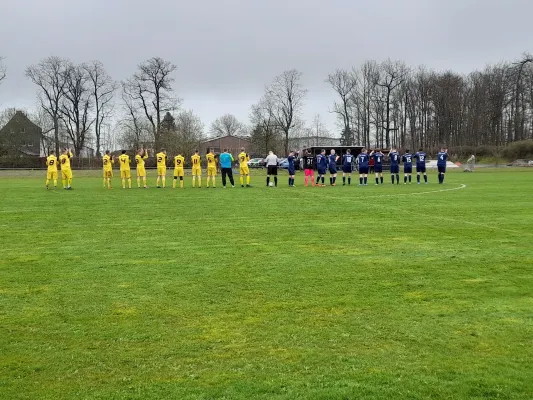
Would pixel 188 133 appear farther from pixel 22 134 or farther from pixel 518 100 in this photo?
pixel 518 100

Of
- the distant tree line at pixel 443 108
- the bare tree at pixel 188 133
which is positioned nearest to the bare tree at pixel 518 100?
the distant tree line at pixel 443 108

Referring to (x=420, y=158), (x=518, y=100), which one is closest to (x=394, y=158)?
(x=420, y=158)

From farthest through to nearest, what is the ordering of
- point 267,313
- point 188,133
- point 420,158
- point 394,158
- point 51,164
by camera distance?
point 188,133
point 394,158
point 420,158
point 51,164
point 267,313

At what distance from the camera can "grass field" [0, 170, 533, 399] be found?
3770 mm

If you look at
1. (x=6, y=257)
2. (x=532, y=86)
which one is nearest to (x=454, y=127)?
(x=532, y=86)

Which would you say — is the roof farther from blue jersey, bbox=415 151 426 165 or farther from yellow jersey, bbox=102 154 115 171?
blue jersey, bbox=415 151 426 165

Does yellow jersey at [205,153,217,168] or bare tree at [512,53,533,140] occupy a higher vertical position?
bare tree at [512,53,533,140]

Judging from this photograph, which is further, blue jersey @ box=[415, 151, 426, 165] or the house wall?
the house wall

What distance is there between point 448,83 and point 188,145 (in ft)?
166

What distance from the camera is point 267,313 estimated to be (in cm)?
529

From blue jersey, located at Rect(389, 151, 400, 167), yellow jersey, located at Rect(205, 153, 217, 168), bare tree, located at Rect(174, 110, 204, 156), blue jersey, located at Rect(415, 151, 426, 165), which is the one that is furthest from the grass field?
bare tree, located at Rect(174, 110, 204, 156)

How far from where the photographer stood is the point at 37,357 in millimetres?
4211

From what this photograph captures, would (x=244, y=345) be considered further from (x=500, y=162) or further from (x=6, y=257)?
(x=500, y=162)

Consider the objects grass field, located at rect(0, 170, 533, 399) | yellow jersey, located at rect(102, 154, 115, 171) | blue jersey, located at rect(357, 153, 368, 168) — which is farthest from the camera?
blue jersey, located at rect(357, 153, 368, 168)
